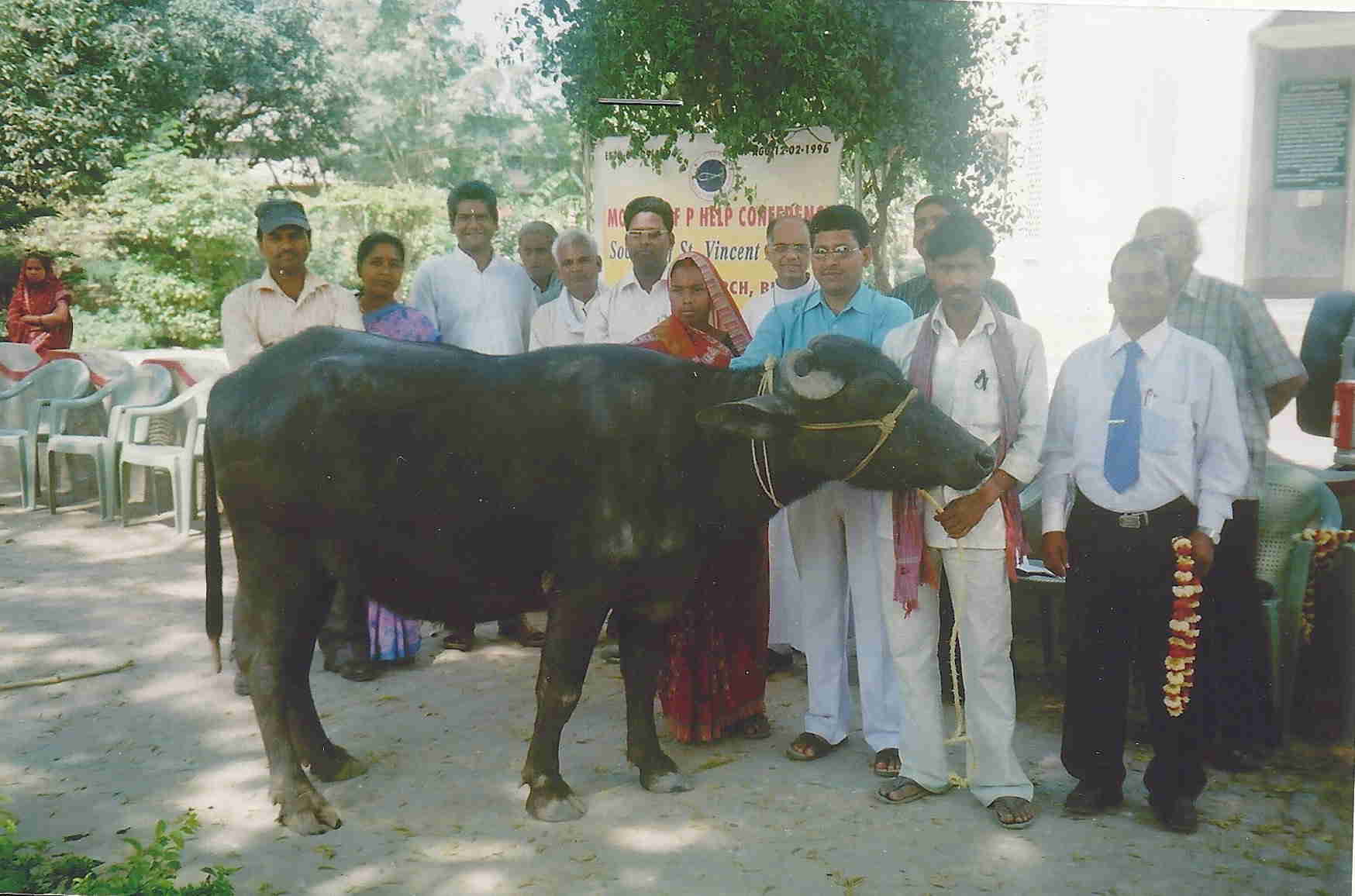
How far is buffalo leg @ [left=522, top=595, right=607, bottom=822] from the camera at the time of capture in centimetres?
368

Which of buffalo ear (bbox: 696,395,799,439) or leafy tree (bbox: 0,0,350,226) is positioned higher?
leafy tree (bbox: 0,0,350,226)

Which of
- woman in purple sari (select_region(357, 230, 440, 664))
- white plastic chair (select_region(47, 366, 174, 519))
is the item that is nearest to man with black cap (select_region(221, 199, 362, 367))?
woman in purple sari (select_region(357, 230, 440, 664))

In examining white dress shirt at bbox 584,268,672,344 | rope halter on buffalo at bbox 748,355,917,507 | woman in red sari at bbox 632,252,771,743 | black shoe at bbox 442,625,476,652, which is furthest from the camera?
black shoe at bbox 442,625,476,652

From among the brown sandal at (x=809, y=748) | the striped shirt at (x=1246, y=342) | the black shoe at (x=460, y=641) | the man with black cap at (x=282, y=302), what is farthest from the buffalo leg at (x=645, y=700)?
the striped shirt at (x=1246, y=342)

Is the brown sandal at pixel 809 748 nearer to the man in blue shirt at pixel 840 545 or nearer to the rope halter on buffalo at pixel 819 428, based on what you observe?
the man in blue shirt at pixel 840 545

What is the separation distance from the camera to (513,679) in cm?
493

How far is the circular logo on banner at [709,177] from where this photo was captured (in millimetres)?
4492

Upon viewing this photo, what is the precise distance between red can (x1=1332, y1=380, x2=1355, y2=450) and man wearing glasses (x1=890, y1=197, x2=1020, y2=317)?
116cm

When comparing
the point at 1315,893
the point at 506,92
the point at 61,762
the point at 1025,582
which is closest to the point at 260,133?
the point at 506,92

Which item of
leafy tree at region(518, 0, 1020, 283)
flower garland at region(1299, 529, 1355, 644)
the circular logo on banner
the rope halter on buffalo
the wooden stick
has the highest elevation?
leafy tree at region(518, 0, 1020, 283)

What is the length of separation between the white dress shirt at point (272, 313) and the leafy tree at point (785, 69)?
1.29m

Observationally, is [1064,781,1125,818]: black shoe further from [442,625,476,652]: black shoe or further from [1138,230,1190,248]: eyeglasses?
[442,625,476,652]: black shoe

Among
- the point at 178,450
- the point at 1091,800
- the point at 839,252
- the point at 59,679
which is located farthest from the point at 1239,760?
the point at 178,450

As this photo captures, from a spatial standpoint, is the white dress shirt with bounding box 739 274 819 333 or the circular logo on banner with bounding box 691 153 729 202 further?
the white dress shirt with bounding box 739 274 819 333
